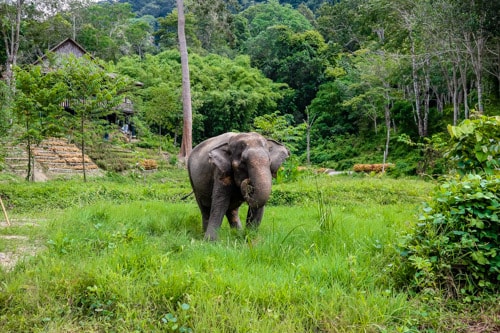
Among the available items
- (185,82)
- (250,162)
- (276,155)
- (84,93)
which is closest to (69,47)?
(185,82)

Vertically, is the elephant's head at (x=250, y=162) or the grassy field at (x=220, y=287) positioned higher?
the elephant's head at (x=250, y=162)

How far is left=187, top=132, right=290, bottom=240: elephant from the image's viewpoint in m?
5.10

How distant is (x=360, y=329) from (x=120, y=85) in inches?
501

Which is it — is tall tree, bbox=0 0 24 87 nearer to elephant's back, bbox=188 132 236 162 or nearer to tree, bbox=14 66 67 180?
tree, bbox=14 66 67 180

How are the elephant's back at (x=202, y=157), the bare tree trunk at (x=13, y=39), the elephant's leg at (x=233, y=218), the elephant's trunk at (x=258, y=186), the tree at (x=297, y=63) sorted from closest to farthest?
1. the elephant's trunk at (x=258, y=186)
2. the elephant's back at (x=202, y=157)
3. the elephant's leg at (x=233, y=218)
4. the bare tree trunk at (x=13, y=39)
5. the tree at (x=297, y=63)

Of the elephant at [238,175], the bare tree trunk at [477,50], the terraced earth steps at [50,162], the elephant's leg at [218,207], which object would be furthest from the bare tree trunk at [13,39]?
the bare tree trunk at [477,50]

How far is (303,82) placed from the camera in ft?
119

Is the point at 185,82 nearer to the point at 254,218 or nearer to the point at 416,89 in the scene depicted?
the point at 416,89

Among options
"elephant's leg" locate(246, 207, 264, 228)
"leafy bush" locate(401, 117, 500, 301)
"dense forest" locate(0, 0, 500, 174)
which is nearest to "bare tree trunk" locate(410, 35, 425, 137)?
"dense forest" locate(0, 0, 500, 174)

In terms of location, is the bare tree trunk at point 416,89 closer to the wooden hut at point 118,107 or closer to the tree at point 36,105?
the tree at point 36,105

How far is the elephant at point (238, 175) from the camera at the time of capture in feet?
16.7

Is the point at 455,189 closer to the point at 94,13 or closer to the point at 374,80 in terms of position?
the point at 374,80

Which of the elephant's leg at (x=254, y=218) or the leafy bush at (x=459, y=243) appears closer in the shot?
the leafy bush at (x=459, y=243)

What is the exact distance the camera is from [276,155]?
578 centimetres
